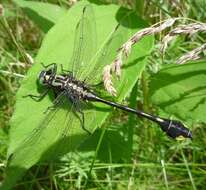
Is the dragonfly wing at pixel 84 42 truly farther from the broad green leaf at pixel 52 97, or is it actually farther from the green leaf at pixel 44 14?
the green leaf at pixel 44 14

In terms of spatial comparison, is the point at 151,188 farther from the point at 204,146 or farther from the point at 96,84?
the point at 96,84

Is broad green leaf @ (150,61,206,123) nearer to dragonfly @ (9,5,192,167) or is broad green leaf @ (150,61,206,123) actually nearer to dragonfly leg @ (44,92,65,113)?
dragonfly @ (9,5,192,167)

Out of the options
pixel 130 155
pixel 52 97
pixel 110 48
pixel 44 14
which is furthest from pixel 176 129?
pixel 44 14

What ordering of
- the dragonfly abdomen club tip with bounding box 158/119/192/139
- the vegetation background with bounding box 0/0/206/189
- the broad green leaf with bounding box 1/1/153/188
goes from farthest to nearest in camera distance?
the vegetation background with bounding box 0/0/206/189
the dragonfly abdomen club tip with bounding box 158/119/192/139
the broad green leaf with bounding box 1/1/153/188

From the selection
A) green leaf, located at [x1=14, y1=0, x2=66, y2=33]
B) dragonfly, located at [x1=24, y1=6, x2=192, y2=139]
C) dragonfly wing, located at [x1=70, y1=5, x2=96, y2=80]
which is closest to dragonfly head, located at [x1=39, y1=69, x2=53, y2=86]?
dragonfly, located at [x1=24, y1=6, x2=192, y2=139]

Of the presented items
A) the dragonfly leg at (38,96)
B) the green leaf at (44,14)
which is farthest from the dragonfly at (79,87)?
the green leaf at (44,14)

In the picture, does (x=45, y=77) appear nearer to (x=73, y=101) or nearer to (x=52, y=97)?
(x=52, y=97)

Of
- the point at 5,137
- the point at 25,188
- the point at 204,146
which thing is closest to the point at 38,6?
the point at 5,137
